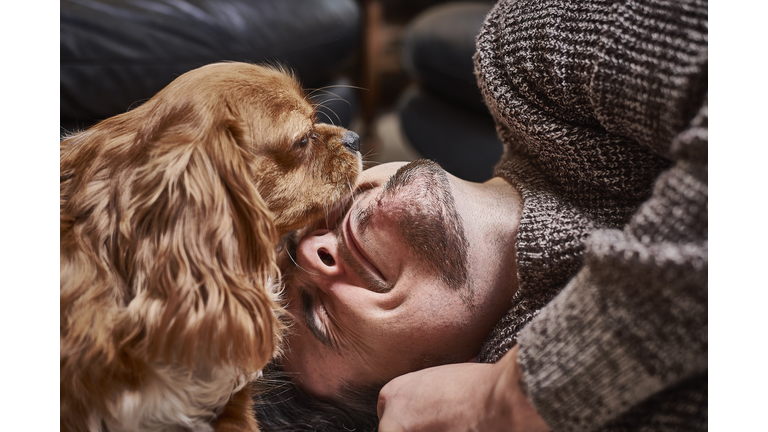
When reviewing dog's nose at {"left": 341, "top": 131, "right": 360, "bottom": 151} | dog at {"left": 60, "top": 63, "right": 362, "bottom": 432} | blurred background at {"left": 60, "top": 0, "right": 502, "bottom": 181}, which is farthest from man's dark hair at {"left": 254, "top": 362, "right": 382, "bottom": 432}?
blurred background at {"left": 60, "top": 0, "right": 502, "bottom": 181}

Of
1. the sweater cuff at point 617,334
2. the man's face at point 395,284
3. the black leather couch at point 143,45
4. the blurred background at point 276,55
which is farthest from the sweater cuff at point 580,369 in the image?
the black leather couch at point 143,45

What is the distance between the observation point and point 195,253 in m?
0.76

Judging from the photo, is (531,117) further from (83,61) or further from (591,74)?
(83,61)

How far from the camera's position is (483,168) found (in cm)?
168

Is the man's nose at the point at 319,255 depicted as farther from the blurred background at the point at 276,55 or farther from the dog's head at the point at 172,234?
the blurred background at the point at 276,55

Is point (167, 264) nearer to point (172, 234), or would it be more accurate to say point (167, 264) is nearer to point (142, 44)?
point (172, 234)

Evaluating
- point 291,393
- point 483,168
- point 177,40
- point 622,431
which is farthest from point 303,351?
point 177,40

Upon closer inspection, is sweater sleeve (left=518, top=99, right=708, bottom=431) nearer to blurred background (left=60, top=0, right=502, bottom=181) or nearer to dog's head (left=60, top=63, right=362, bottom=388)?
dog's head (left=60, top=63, right=362, bottom=388)

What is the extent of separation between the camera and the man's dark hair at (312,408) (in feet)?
3.52

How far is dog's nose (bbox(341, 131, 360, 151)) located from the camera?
1148mm

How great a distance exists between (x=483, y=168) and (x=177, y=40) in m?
1.02

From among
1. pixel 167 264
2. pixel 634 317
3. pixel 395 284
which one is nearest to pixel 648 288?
pixel 634 317

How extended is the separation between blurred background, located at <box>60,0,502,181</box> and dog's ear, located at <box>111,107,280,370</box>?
47 centimetres

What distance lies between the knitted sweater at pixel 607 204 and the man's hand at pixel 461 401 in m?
0.05
